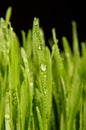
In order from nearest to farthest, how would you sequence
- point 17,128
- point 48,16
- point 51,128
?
point 17,128 < point 51,128 < point 48,16

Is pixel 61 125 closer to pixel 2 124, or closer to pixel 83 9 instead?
→ pixel 2 124

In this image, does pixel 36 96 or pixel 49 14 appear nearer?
pixel 36 96

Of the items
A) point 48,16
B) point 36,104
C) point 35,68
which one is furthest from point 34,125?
Answer: point 48,16

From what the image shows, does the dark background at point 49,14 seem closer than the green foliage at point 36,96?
No

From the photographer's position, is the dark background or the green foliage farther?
the dark background

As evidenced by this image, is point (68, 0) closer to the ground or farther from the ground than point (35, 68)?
farther from the ground

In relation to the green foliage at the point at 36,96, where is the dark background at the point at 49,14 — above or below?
above

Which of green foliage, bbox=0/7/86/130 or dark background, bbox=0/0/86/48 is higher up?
dark background, bbox=0/0/86/48

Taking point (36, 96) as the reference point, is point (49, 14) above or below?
above
